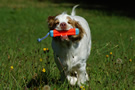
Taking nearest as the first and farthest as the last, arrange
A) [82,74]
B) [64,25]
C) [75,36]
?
[64,25] < [75,36] < [82,74]

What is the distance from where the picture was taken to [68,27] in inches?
144

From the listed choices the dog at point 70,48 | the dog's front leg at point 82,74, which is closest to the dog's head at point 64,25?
the dog at point 70,48

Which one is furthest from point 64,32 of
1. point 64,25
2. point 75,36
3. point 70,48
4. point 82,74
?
point 82,74

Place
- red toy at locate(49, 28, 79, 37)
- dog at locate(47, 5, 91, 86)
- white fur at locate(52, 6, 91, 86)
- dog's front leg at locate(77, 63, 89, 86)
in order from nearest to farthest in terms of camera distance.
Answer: red toy at locate(49, 28, 79, 37) < dog at locate(47, 5, 91, 86) < white fur at locate(52, 6, 91, 86) < dog's front leg at locate(77, 63, 89, 86)

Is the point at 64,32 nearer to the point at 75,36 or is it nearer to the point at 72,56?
the point at 75,36

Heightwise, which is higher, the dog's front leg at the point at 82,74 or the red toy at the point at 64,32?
the red toy at the point at 64,32

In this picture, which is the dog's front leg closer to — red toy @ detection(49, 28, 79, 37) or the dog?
the dog

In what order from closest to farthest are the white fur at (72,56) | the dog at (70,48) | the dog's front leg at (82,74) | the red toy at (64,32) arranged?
1. the red toy at (64,32)
2. the dog at (70,48)
3. the white fur at (72,56)
4. the dog's front leg at (82,74)

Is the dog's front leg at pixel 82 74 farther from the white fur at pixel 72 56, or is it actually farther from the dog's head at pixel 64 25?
the dog's head at pixel 64 25

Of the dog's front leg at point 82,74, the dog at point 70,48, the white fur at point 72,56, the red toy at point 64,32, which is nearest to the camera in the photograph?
the red toy at point 64,32

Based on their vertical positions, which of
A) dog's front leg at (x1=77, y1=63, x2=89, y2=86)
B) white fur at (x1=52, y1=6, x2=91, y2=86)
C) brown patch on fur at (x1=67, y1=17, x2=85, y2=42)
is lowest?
dog's front leg at (x1=77, y1=63, x2=89, y2=86)

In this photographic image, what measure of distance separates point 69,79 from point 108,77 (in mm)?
647

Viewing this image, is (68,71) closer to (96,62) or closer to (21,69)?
(21,69)

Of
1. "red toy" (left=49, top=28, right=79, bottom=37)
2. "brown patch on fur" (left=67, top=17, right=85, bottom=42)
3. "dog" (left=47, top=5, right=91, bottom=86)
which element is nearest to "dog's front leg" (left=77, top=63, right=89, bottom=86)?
"dog" (left=47, top=5, right=91, bottom=86)
